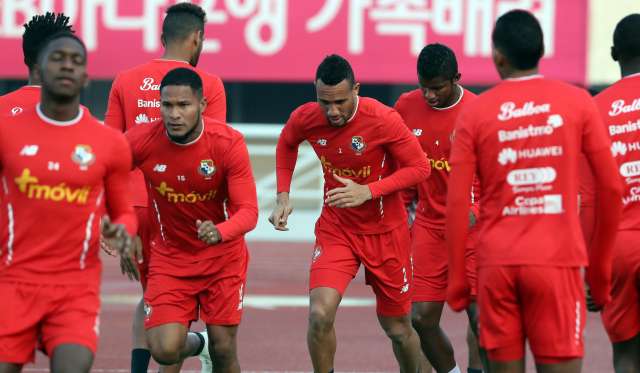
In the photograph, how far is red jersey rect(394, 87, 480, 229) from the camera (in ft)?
20.2

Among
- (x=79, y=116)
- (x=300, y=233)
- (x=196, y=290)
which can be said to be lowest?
(x=300, y=233)

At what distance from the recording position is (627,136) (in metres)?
4.49

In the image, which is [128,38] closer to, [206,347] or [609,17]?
[609,17]

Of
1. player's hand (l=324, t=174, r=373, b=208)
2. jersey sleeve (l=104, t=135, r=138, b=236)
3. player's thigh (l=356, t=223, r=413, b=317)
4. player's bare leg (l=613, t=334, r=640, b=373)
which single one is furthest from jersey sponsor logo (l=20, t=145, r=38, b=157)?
player's bare leg (l=613, t=334, r=640, b=373)

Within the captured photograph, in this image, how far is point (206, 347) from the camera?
19.9 ft

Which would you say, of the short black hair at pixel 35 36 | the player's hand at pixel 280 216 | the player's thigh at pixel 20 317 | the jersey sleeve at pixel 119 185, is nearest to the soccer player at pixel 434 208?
the player's hand at pixel 280 216

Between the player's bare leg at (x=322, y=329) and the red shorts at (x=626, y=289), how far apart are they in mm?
1861

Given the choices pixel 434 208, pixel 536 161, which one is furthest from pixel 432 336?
pixel 536 161

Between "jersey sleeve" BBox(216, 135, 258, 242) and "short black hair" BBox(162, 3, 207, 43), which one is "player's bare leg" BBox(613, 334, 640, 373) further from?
"short black hair" BBox(162, 3, 207, 43)

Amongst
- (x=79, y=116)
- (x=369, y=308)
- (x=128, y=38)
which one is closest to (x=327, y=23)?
(x=128, y=38)

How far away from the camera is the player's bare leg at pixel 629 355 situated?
15.0 ft

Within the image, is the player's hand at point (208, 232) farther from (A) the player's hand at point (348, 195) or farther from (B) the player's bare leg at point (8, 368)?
(B) the player's bare leg at point (8, 368)

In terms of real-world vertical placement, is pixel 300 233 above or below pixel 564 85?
below

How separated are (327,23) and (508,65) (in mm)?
12255
